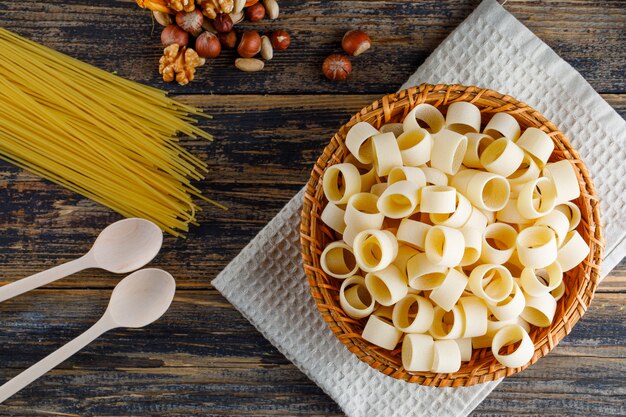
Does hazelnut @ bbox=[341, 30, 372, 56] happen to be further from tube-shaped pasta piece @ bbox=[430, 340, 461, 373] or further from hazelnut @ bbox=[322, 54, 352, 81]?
tube-shaped pasta piece @ bbox=[430, 340, 461, 373]

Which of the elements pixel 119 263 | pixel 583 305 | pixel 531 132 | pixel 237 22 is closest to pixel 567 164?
pixel 531 132

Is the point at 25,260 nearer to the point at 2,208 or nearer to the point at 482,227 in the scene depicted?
the point at 2,208

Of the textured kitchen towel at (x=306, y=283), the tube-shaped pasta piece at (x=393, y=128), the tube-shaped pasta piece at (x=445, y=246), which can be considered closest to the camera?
the tube-shaped pasta piece at (x=445, y=246)

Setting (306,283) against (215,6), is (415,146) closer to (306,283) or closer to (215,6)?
(306,283)

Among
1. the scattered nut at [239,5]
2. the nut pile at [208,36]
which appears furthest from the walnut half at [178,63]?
the scattered nut at [239,5]

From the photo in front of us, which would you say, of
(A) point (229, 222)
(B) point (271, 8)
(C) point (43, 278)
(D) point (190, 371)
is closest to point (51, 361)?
(C) point (43, 278)

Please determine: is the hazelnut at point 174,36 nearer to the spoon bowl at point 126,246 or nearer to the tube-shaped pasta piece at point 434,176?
the spoon bowl at point 126,246
